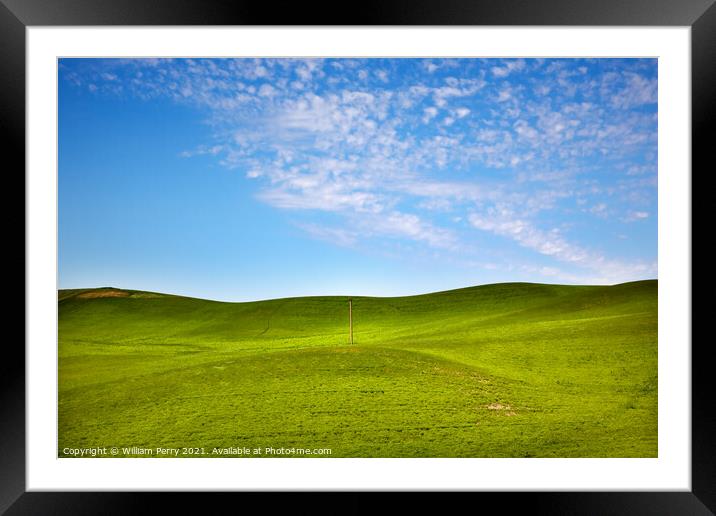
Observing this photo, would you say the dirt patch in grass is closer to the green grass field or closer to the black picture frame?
the green grass field

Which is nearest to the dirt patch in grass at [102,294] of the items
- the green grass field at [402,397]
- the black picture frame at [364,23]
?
the green grass field at [402,397]

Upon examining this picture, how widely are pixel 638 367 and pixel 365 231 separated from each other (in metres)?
5.22

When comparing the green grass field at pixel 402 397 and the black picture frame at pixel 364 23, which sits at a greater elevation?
the black picture frame at pixel 364 23

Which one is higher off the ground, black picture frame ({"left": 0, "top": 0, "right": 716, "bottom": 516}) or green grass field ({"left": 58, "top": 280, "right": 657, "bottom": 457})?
black picture frame ({"left": 0, "top": 0, "right": 716, "bottom": 516})

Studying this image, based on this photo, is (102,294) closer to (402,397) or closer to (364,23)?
(402,397)

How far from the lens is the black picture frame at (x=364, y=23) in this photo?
1.51 metres

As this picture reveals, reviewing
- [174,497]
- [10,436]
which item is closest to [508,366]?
[174,497]

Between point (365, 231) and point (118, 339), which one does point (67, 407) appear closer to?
point (365, 231)

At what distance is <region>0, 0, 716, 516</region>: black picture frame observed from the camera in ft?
4.94

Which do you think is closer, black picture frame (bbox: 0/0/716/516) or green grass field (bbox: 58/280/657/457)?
black picture frame (bbox: 0/0/716/516)

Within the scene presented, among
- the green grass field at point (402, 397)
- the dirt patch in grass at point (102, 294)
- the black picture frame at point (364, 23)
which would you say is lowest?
the green grass field at point (402, 397)

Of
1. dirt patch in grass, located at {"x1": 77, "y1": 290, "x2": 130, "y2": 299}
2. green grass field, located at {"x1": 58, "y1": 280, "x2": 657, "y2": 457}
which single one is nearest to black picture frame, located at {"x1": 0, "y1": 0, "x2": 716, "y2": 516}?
green grass field, located at {"x1": 58, "y1": 280, "x2": 657, "y2": 457}

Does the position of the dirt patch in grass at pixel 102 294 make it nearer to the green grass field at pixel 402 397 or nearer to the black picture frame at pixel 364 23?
the green grass field at pixel 402 397

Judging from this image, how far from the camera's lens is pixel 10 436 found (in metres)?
1.53
